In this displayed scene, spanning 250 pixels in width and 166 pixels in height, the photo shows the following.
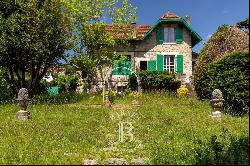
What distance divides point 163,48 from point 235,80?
59.8 feet

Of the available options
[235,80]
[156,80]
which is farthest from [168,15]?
[235,80]

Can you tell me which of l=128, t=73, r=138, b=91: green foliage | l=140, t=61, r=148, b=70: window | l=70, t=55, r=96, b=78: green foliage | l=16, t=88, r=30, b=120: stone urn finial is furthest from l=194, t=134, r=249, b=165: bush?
l=140, t=61, r=148, b=70: window

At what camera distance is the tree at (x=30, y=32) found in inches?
912

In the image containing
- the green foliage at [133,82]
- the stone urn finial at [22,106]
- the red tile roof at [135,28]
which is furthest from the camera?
the red tile roof at [135,28]

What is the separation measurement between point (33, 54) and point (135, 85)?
1064 centimetres

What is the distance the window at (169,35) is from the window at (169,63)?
133 centimetres

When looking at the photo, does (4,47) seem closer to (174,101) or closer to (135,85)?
(174,101)

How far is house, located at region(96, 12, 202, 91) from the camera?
34.4m

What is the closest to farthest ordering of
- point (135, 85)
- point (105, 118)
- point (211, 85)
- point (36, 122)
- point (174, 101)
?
point (36, 122) < point (105, 118) < point (211, 85) < point (174, 101) < point (135, 85)

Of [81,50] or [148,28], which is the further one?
[148,28]

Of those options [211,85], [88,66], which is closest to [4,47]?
[88,66]

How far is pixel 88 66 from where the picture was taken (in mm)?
29094

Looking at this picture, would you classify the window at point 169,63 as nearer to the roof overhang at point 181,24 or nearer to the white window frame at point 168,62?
the white window frame at point 168,62

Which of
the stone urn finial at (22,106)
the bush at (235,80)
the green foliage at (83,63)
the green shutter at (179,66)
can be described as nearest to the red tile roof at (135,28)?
the green shutter at (179,66)
